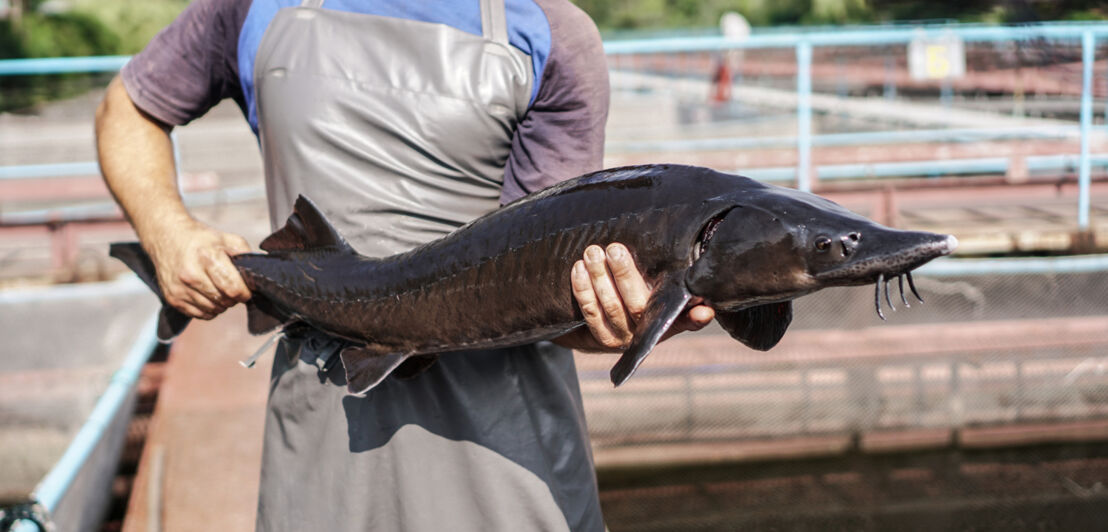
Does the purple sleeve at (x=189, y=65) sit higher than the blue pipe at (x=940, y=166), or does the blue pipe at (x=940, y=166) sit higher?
the purple sleeve at (x=189, y=65)

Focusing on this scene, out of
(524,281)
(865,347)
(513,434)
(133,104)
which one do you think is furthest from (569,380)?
(865,347)

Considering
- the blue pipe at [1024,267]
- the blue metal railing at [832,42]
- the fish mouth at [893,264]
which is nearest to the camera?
the fish mouth at [893,264]

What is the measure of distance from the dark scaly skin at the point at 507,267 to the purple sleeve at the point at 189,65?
33cm

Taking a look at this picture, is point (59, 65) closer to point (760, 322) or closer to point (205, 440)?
point (205, 440)

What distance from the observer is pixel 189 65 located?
62.1 inches

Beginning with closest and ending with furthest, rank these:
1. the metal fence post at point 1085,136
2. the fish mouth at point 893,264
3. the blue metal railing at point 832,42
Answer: the fish mouth at point 893,264 < the blue metal railing at point 832,42 < the metal fence post at point 1085,136

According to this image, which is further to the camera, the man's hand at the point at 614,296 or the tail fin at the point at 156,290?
the tail fin at the point at 156,290

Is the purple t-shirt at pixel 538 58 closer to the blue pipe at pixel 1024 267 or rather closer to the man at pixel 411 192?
the man at pixel 411 192

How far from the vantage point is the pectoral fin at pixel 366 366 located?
1.36m

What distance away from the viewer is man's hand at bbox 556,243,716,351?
3.81 feet

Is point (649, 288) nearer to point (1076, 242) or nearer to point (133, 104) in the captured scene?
point (133, 104)

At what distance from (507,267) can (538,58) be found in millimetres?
339

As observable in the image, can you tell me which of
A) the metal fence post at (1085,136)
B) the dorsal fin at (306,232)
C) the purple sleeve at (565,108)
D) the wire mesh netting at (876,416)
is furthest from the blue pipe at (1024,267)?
the dorsal fin at (306,232)

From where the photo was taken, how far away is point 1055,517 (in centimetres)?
415
